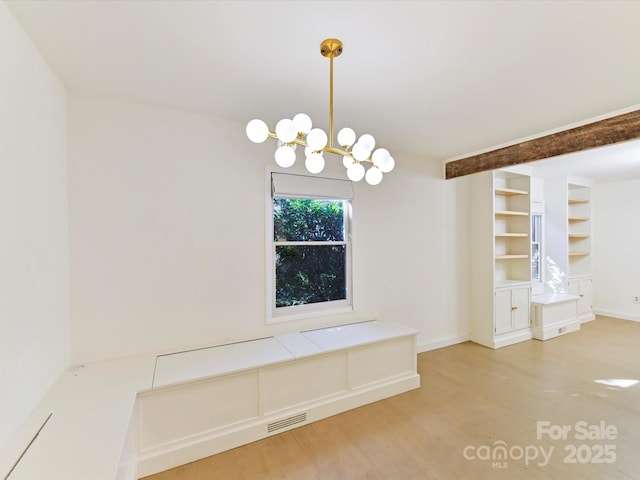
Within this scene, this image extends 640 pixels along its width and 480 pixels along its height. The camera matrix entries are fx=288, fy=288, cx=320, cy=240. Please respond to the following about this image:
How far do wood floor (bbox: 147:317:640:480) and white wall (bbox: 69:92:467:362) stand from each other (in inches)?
38.7

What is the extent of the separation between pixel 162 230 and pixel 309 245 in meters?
1.41

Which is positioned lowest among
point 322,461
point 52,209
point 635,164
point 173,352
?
point 322,461

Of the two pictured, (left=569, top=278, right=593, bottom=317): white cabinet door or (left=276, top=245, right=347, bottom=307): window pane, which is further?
(left=569, top=278, right=593, bottom=317): white cabinet door

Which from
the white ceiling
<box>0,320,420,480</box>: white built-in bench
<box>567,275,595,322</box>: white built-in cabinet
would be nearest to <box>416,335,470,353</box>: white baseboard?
<box>0,320,420,480</box>: white built-in bench

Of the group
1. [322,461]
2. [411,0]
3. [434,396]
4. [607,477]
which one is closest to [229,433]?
[322,461]

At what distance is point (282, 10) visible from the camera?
4.64ft

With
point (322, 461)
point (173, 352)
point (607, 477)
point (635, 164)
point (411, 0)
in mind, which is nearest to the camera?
point (411, 0)

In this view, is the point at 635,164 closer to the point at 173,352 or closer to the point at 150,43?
the point at 150,43

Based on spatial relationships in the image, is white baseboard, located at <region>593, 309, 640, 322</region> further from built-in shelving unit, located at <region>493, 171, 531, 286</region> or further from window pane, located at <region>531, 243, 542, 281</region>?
built-in shelving unit, located at <region>493, 171, 531, 286</region>

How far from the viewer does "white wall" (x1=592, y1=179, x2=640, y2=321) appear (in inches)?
206

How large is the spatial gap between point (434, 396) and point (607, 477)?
3.92ft

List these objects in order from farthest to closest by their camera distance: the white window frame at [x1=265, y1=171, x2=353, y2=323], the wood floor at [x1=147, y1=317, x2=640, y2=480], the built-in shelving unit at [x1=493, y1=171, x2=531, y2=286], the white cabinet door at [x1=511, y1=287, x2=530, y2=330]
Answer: the built-in shelving unit at [x1=493, y1=171, x2=531, y2=286], the white cabinet door at [x1=511, y1=287, x2=530, y2=330], the white window frame at [x1=265, y1=171, x2=353, y2=323], the wood floor at [x1=147, y1=317, x2=640, y2=480]

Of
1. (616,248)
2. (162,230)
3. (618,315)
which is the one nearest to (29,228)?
(162,230)

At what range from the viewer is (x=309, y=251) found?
315cm
